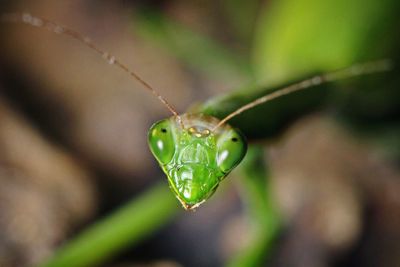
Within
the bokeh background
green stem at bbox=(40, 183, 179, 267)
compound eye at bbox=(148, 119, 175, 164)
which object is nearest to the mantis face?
compound eye at bbox=(148, 119, 175, 164)

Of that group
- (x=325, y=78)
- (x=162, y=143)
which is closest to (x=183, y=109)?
(x=325, y=78)

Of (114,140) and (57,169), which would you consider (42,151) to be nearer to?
(57,169)

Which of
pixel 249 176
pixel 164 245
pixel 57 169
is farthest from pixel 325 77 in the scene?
pixel 57 169

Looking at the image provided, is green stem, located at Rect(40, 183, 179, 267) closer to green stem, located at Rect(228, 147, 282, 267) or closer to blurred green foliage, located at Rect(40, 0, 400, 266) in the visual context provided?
blurred green foliage, located at Rect(40, 0, 400, 266)

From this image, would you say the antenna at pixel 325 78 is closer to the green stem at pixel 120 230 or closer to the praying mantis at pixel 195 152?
the praying mantis at pixel 195 152

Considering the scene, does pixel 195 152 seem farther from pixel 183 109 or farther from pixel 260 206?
pixel 183 109
